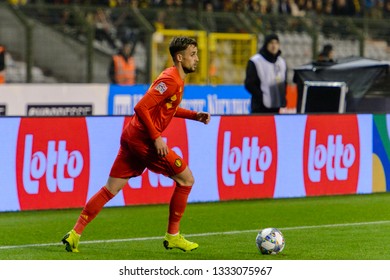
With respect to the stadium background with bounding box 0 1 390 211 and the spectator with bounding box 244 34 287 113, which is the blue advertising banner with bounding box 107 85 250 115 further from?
the spectator with bounding box 244 34 287 113

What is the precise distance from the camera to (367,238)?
1123cm

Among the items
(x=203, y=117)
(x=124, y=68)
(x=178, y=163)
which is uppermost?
(x=203, y=117)

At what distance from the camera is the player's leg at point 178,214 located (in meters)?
10.2

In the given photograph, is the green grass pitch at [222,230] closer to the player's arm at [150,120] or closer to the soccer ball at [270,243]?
the soccer ball at [270,243]

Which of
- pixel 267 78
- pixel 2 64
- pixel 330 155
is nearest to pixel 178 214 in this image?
pixel 330 155

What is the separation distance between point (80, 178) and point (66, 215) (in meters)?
0.74

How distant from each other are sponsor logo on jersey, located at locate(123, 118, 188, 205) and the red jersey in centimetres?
412

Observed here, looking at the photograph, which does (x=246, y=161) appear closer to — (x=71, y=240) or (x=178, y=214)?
(x=178, y=214)

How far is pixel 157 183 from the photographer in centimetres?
1452

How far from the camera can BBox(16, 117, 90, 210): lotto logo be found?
44.4ft

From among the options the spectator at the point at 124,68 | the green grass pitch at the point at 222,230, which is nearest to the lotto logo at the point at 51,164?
the green grass pitch at the point at 222,230

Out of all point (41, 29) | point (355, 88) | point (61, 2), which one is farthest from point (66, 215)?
point (61, 2)

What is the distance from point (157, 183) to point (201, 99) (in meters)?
10.0
